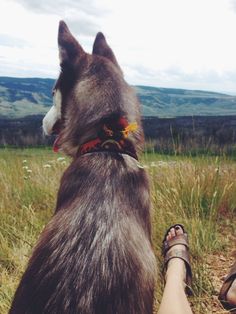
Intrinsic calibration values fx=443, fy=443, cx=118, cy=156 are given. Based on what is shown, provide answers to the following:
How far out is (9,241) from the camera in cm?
471

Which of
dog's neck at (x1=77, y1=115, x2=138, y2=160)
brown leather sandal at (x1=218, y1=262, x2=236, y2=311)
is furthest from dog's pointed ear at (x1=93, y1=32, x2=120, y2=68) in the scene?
brown leather sandal at (x1=218, y1=262, x2=236, y2=311)

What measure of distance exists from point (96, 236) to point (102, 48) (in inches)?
91.0

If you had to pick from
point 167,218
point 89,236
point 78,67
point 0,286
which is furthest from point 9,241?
point 89,236

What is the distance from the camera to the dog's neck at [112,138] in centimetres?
302

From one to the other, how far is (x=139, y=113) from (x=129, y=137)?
35 centimetres

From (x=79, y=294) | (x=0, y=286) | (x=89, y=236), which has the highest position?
(x=89, y=236)

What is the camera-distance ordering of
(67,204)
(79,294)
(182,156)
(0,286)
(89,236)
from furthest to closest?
(182,156), (0,286), (67,204), (89,236), (79,294)

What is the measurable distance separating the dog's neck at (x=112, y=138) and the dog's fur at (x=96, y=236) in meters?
0.06

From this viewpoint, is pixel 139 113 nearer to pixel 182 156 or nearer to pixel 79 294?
pixel 79 294

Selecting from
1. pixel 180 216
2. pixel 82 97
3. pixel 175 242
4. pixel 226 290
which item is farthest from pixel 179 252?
pixel 82 97

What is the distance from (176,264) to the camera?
11.9 ft

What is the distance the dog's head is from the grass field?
1126mm

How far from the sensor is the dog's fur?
7.02ft

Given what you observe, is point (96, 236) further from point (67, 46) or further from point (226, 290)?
point (67, 46)
